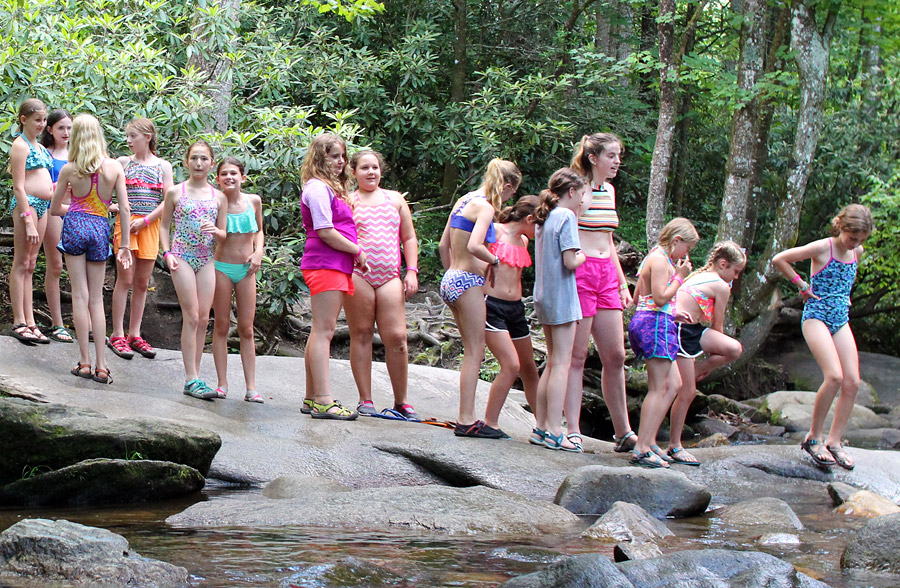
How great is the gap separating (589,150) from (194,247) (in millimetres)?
3011

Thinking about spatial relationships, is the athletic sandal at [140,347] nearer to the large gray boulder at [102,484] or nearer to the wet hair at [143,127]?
the wet hair at [143,127]

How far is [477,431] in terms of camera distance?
680 centimetres

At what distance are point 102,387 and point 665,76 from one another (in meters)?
9.49

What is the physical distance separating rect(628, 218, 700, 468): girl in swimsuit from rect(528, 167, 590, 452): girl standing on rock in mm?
601

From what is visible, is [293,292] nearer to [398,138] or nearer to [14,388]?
[14,388]

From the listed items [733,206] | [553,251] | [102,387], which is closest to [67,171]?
[102,387]

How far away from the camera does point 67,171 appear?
23.5 ft

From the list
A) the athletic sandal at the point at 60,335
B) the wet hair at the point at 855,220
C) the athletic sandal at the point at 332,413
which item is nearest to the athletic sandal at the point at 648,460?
the athletic sandal at the point at 332,413

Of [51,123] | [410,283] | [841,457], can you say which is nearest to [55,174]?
[51,123]

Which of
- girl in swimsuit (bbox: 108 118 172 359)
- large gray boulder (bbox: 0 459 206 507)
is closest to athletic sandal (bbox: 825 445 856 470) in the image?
large gray boulder (bbox: 0 459 206 507)

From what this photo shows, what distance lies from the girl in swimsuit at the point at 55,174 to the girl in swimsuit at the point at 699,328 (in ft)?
16.1

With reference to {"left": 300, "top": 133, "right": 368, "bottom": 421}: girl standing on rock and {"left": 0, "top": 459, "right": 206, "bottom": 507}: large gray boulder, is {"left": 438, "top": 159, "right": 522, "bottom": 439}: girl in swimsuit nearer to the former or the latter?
{"left": 300, "top": 133, "right": 368, "bottom": 421}: girl standing on rock

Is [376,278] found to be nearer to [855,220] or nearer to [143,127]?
[143,127]

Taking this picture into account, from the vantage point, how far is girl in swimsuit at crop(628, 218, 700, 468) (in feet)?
22.3
